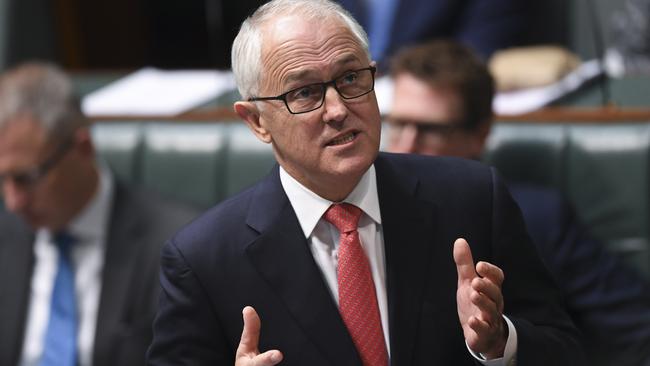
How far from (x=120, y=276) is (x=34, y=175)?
0.95ft

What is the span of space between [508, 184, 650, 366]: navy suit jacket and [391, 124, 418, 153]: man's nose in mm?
255

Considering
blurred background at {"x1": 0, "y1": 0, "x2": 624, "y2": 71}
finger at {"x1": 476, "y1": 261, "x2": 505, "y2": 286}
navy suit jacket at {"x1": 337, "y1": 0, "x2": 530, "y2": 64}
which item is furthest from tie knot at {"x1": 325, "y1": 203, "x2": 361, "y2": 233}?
blurred background at {"x1": 0, "y1": 0, "x2": 624, "y2": 71}

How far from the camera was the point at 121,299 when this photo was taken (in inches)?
91.4

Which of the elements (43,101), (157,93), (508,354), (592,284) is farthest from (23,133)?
(508,354)

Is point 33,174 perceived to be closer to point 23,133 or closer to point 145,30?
point 23,133

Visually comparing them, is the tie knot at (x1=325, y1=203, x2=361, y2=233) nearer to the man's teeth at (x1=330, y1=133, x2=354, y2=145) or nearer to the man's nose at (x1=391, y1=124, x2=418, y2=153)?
the man's teeth at (x1=330, y1=133, x2=354, y2=145)

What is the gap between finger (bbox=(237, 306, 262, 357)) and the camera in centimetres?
136

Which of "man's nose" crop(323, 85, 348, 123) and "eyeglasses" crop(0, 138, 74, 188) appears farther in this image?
"eyeglasses" crop(0, 138, 74, 188)

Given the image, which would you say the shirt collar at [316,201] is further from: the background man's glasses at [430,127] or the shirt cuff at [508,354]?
the background man's glasses at [430,127]

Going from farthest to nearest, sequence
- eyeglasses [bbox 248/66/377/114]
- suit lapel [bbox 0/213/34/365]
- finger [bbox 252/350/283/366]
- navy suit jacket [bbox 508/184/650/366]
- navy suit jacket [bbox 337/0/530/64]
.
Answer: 1. navy suit jacket [bbox 337/0/530/64]
2. suit lapel [bbox 0/213/34/365]
3. navy suit jacket [bbox 508/184/650/366]
4. eyeglasses [bbox 248/66/377/114]
5. finger [bbox 252/350/283/366]

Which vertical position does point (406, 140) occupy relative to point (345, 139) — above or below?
below

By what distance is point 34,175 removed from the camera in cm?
238

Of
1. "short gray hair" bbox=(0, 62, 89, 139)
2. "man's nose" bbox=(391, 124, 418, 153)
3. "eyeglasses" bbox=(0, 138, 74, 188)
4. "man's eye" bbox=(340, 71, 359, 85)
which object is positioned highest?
"man's eye" bbox=(340, 71, 359, 85)

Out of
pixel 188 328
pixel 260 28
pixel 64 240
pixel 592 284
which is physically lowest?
pixel 592 284
